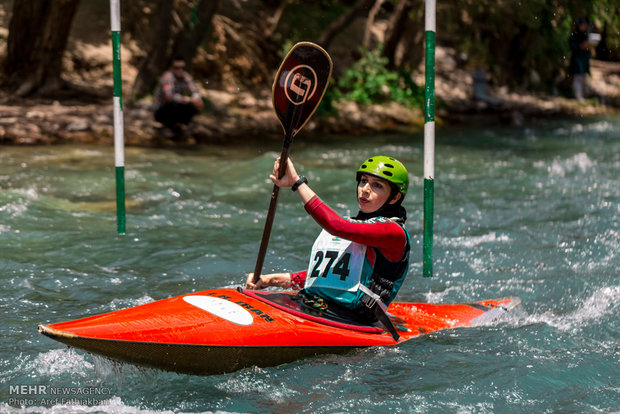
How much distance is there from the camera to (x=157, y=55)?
1267cm

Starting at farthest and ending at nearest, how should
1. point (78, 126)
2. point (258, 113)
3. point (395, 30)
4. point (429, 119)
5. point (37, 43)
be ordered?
1. point (395, 30)
2. point (258, 113)
3. point (37, 43)
4. point (78, 126)
5. point (429, 119)

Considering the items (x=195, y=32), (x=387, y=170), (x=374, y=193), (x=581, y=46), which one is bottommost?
(x=374, y=193)

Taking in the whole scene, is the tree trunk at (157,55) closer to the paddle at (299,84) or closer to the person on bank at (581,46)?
the person on bank at (581,46)

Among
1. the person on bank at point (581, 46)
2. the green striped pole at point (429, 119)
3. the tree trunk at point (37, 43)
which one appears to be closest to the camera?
the green striped pole at point (429, 119)

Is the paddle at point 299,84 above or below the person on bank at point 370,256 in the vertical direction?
above

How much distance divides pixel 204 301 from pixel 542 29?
10555mm

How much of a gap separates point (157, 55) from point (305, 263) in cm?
734

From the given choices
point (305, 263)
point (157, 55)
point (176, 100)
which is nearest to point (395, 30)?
point (157, 55)

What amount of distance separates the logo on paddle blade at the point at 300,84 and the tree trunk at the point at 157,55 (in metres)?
8.59

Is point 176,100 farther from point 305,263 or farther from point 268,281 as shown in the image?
point 268,281

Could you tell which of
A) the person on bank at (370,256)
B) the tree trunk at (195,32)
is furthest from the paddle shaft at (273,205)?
the tree trunk at (195,32)

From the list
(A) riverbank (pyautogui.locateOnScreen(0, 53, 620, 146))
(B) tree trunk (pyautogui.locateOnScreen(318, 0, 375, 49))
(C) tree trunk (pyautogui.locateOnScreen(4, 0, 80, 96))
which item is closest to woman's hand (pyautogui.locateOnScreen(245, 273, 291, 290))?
(A) riverbank (pyautogui.locateOnScreen(0, 53, 620, 146))

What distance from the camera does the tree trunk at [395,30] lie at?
49.8 feet

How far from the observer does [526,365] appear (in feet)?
14.1
